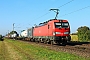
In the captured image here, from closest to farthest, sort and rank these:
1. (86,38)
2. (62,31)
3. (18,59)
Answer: (18,59) < (62,31) < (86,38)

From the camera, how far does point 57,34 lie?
105 ft

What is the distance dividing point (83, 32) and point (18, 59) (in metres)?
42.9

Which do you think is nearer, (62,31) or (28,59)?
(28,59)

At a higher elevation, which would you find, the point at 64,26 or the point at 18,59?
the point at 64,26

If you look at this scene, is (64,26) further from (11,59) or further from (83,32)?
(83,32)

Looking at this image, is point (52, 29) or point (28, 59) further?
point (52, 29)

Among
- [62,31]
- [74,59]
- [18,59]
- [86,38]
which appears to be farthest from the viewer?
[86,38]

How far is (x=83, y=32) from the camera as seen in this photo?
5666 cm

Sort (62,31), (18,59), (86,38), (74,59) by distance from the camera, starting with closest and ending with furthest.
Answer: (74,59), (18,59), (62,31), (86,38)

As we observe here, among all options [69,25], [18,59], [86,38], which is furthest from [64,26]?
[86,38]

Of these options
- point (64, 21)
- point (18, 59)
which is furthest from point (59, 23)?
point (18, 59)

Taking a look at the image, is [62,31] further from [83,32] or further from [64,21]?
[83,32]

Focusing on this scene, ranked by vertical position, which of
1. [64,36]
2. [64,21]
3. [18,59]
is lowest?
[18,59]

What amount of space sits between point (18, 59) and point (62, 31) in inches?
684
